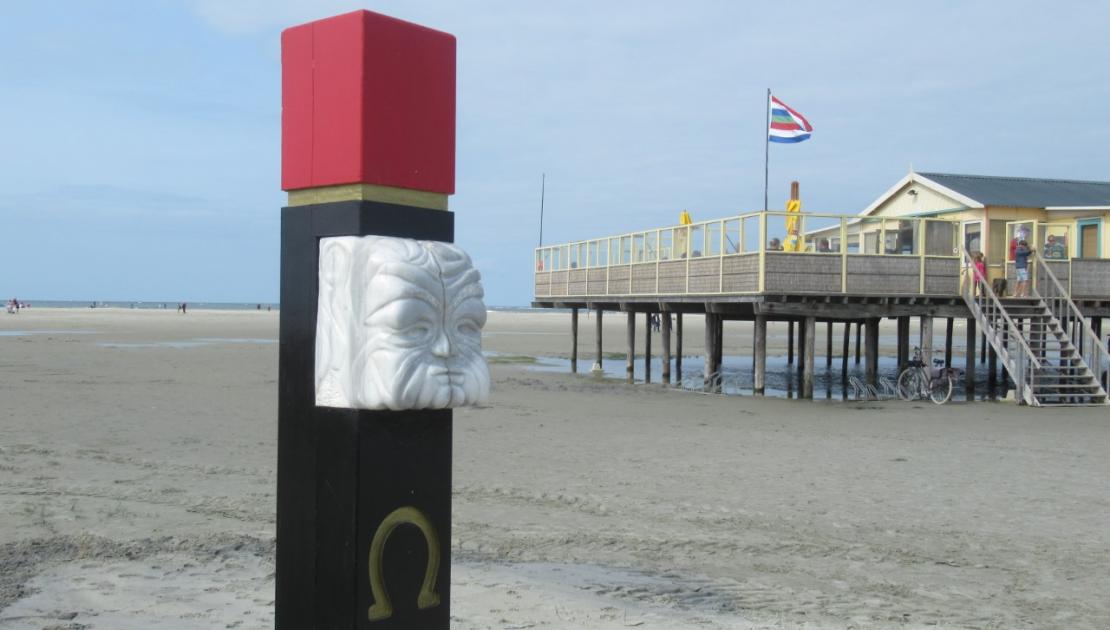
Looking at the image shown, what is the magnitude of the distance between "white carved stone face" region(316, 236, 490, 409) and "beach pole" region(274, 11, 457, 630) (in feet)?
0.07

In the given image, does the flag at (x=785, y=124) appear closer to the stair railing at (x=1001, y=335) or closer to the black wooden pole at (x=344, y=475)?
the stair railing at (x=1001, y=335)

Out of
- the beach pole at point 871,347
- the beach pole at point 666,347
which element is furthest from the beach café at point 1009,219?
the beach pole at point 666,347

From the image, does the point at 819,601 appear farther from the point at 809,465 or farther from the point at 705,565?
the point at 809,465

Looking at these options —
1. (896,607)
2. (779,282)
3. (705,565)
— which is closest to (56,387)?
(779,282)

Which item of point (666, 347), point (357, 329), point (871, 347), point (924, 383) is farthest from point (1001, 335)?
point (357, 329)

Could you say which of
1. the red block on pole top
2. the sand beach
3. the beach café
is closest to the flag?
the beach café

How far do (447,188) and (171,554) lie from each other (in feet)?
15.8

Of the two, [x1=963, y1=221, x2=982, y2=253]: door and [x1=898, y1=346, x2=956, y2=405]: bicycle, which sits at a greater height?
[x1=963, y1=221, x2=982, y2=253]: door

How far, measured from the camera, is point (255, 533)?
8172mm

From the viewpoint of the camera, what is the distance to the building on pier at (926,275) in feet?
67.6

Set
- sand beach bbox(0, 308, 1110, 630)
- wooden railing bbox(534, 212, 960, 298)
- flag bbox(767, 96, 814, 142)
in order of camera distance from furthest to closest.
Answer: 1. flag bbox(767, 96, 814, 142)
2. wooden railing bbox(534, 212, 960, 298)
3. sand beach bbox(0, 308, 1110, 630)

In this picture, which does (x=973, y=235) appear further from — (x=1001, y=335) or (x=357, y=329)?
(x=357, y=329)

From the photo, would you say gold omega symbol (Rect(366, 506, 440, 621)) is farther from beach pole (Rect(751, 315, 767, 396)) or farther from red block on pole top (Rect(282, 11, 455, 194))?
beach pole (Rect(751, 315, 767, 396))

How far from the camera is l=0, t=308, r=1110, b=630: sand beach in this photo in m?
6.34
